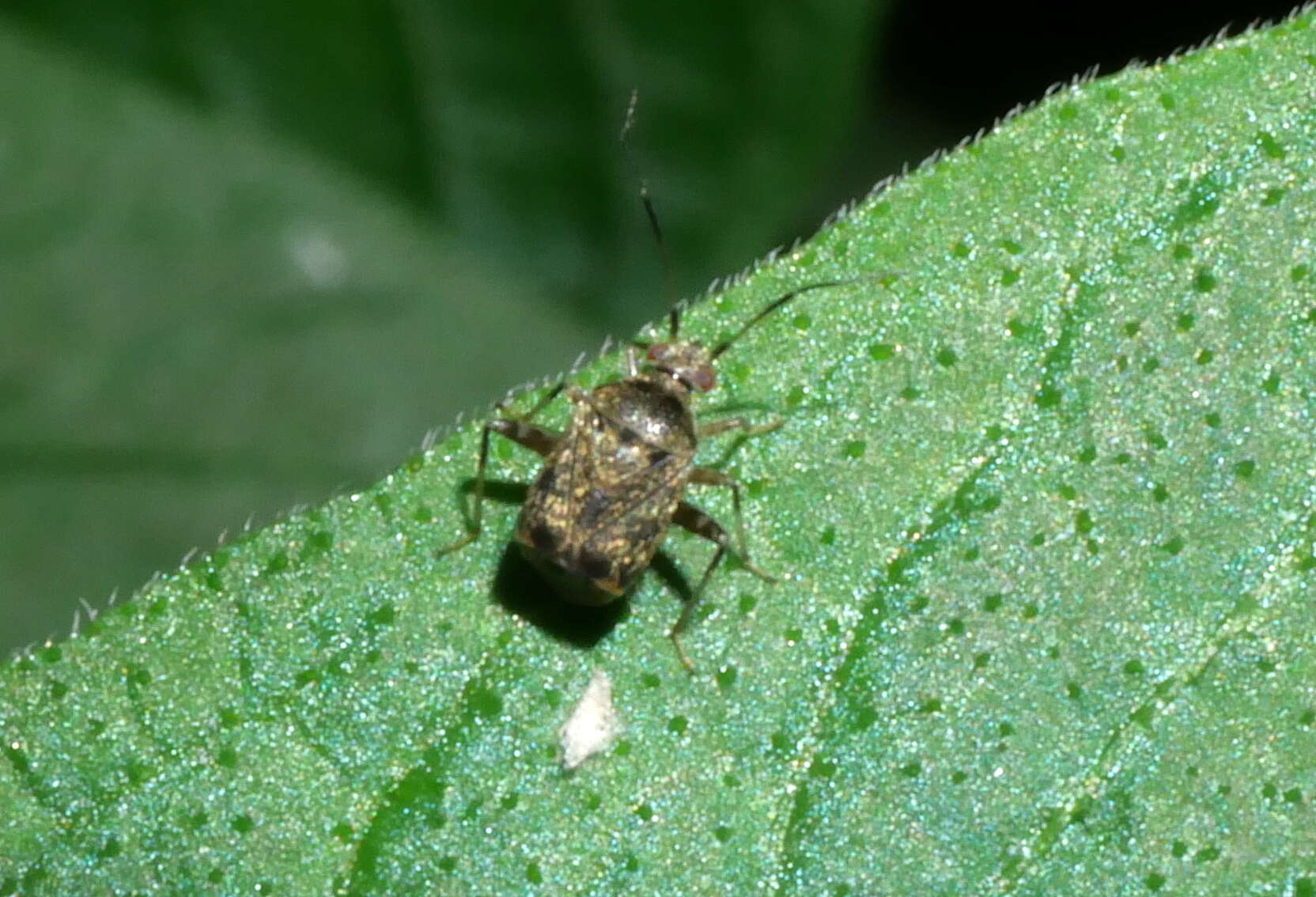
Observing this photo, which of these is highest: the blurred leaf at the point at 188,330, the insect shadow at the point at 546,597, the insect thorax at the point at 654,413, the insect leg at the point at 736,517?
the blurred leaf at the point at 188,330

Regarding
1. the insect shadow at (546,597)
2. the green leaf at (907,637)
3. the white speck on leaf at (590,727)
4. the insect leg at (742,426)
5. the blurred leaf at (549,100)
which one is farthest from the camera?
the blurred leaf at (549,100)

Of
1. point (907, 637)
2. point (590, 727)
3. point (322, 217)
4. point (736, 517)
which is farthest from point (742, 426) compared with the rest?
point (322, 217)

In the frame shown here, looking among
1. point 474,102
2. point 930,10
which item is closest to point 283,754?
point 474,102

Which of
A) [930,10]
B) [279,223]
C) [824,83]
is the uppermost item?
[930,10]

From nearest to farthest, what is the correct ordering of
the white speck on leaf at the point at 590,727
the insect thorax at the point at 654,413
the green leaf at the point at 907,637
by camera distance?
the green leaf at the point at 907,637 → the white speck on leaf at the point at 590,727 → the insect thorax at the point at 654,413

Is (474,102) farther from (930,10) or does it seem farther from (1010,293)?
(1010,293)

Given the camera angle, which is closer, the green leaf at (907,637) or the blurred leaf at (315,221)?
the green leaf at (907,637)

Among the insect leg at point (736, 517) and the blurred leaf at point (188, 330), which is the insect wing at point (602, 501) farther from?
the blurred leaf at point (188, 330)

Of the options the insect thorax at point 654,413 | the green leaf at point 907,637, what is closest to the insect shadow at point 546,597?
the green leaf at point 907,637
